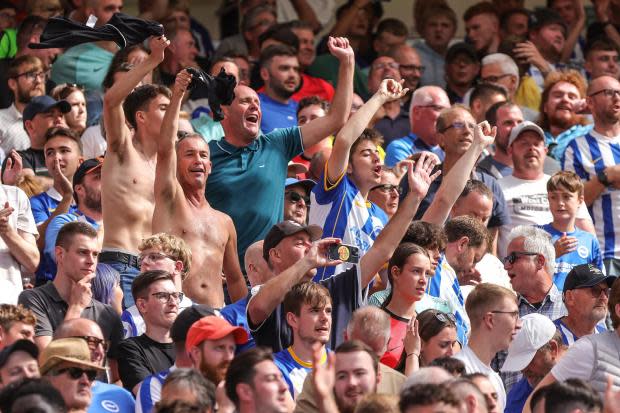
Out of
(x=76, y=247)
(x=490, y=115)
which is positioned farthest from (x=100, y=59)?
(x=76, y=247)

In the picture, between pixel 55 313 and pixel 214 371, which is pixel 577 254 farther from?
pixel 214 371

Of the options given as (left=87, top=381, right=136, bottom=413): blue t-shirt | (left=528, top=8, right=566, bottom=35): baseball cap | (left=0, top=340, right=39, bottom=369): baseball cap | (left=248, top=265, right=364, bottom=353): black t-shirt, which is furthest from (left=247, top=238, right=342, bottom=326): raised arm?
(left=528, top=8, right=566, bottom=35): baseball cap

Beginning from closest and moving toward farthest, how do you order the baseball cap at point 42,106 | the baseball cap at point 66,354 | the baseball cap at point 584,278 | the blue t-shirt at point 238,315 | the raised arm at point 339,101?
the baseball cap at point 66,354 < the blue t-shirt at point 238,315 < the baseball cap at point 584,278 < the raised arm at point 339,101 < the baseball cap at point 42,106

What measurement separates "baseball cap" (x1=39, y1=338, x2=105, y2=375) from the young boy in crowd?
4.63 m

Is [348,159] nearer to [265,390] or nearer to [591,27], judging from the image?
[265,390]

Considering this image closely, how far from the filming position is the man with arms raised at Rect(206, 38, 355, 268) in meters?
11.3

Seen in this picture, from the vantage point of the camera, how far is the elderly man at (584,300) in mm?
10656

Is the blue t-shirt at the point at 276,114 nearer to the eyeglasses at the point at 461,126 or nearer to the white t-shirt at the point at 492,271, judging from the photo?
the eyeglasses at the point at 461,126

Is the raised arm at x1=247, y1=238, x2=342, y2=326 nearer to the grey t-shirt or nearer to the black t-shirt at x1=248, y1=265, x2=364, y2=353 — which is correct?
the black t-shirt at x1=248, y1=265, x2=364, y2=353

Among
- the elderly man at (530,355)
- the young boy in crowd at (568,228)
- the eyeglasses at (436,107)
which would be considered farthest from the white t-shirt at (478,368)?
the eyeglasses at (436,107)

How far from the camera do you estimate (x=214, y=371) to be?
8602mm

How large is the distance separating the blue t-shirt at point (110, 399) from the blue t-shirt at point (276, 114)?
516 centimetres

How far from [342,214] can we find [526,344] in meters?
1.83

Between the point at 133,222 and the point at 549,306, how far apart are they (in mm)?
2842
